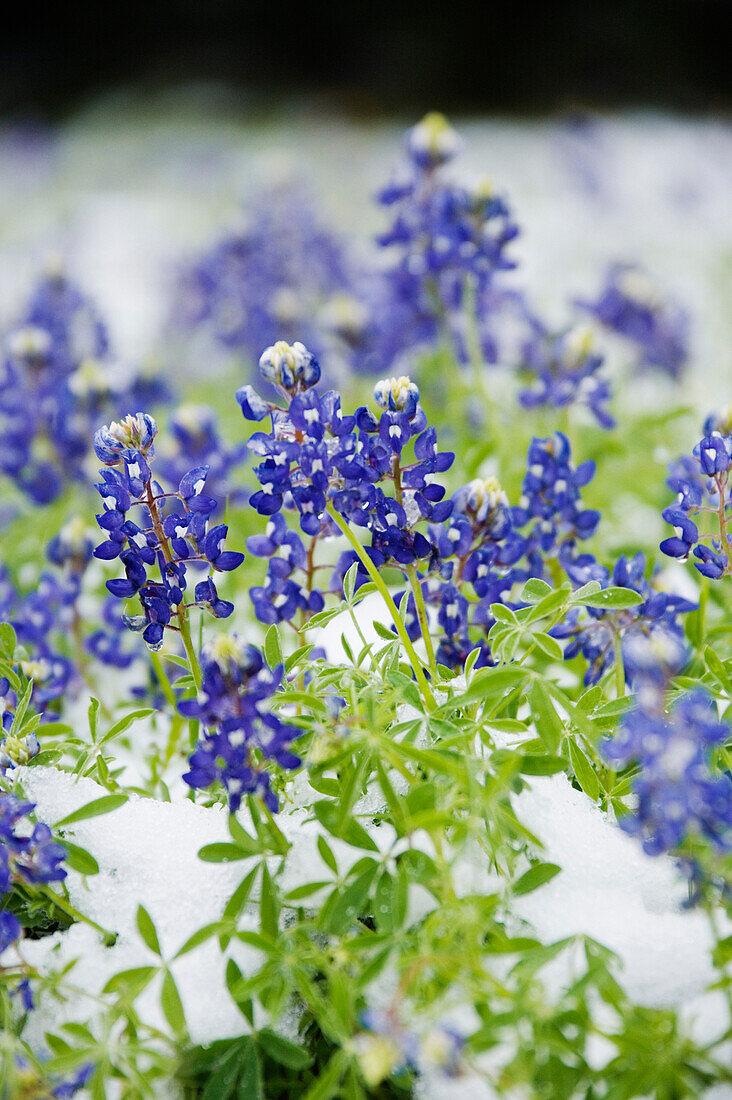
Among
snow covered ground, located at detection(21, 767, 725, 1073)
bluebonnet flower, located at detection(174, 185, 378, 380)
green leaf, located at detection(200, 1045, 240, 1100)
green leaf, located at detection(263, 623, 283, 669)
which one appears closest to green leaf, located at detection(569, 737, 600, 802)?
snow covered ground, located at detection(21, 767, 725, 1073)

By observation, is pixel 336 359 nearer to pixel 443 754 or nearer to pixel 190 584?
pixel 190 584

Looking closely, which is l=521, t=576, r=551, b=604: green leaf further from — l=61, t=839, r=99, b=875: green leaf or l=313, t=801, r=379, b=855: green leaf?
l=61, t=839, r=99, b=875: green leaf

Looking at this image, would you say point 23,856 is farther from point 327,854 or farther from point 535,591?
point 535,591

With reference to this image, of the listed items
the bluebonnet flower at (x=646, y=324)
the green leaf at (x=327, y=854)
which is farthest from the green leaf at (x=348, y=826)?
the bluebonnet flower at (x=646, y=324)

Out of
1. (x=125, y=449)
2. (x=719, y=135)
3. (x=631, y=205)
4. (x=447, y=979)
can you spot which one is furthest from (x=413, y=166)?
(x=719, y=135)

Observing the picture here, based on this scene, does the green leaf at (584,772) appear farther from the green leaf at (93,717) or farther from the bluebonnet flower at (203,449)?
the bluebonnet flower at (203,449)

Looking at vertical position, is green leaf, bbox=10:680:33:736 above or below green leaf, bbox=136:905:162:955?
above

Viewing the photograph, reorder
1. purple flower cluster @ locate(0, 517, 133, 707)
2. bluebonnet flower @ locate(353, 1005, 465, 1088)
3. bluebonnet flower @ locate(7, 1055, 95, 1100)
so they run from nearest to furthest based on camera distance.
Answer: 1. bluebonnet flower @ locate(353, 1005, 465, 1088)
2. bluebonnet flower @ locate(7, 1055, 95, 1100)
3. purple flower cluster @ locate(0, 517, 133, 707)
